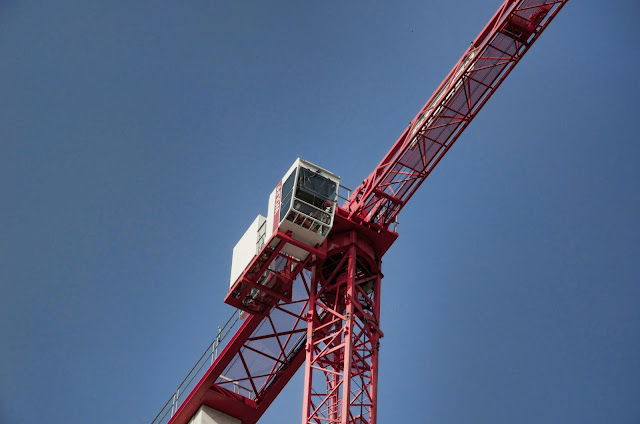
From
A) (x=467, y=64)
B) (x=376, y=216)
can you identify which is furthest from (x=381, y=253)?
(x=467, y=64)

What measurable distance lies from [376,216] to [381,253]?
1502 millimetres

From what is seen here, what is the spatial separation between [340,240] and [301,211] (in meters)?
2.68

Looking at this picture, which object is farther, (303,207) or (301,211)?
(303,207)

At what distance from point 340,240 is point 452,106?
6776 millimetres

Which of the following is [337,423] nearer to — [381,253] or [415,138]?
[381,253]

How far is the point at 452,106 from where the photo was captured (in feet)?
174

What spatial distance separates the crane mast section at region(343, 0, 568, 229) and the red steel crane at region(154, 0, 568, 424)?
0.04m

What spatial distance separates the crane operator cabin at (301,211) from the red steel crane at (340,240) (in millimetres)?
38

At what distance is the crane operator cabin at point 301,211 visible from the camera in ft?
167

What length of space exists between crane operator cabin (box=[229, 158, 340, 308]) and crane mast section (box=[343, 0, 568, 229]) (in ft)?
6.51

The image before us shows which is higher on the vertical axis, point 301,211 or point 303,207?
point 303,207

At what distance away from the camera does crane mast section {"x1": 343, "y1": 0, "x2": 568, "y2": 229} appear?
173 feet

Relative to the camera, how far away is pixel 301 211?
5088 cm

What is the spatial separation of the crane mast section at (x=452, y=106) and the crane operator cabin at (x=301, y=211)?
1985mm
